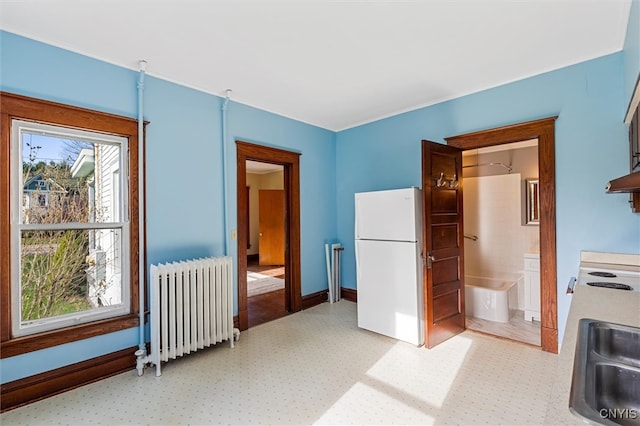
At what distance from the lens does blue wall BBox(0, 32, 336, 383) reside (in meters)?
2.17

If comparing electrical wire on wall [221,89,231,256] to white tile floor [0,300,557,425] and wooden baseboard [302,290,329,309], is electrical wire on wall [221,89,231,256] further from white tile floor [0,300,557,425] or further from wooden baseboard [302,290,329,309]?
wooden baseboard [302,290,329,309]

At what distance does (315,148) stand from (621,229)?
3.29 meters

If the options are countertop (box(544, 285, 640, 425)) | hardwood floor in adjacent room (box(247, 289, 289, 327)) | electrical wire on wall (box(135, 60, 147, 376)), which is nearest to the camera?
countertop (box(544, 285, 640, 425))

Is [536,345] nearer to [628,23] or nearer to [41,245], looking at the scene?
[628,23]

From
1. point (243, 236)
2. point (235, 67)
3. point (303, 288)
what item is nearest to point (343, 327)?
point (303, 288)

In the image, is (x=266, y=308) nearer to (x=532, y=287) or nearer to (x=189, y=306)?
(x=189, y=306)

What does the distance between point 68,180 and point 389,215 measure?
9.19 ft

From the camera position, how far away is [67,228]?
2352 millimetres

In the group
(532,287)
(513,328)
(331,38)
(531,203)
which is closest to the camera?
(331,38)

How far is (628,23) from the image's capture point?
2027 mm

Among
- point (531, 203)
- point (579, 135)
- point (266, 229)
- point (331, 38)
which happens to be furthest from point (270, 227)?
point (579, 135)

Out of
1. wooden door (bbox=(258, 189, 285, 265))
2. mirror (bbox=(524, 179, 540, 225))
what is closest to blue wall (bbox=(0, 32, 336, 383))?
mirror (bbox=(524, 179, 540, 225))

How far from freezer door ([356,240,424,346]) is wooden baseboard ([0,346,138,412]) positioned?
224 centimetres

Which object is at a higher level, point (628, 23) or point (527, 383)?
point (628, 23)
